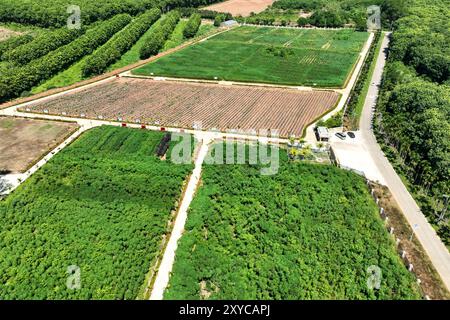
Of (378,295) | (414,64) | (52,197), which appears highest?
(414,64)

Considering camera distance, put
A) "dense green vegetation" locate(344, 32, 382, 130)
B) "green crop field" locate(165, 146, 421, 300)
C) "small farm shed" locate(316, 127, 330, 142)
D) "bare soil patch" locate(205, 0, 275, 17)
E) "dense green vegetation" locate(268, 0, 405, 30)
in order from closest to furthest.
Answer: "green crop field" locate(165, 146, 421, 300), "small farm shed" locate(316, 127, 330, 142), "dense green vegetation" locate(344, 32, 382, 130), "dense green vegetation" locate(268, 0, 405, 30), "bare soil patch" locate(205, 0, 275, 17)

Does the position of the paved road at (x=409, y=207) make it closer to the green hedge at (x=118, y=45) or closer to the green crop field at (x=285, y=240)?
the green crop field at (x=285, y=240)

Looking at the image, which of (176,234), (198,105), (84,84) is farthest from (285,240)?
(84,84)

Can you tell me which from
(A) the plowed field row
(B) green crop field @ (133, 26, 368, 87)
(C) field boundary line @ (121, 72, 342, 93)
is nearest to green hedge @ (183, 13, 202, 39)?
(B) green crop field @ (133, 26, 368, 87)

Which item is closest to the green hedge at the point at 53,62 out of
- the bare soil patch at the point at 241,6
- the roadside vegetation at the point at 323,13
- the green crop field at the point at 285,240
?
the green crop field at the point at 285,240

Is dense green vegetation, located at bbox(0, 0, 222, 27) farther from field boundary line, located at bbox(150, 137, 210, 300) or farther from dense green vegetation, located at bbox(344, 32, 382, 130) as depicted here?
field boundary line, located at bbox(150, 137, 210, 300)
